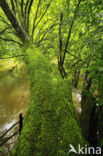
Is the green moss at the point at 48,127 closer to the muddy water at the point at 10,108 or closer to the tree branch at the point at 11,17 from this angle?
the tree branch at the point at 11,17

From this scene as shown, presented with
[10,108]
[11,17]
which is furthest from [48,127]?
[10,108]

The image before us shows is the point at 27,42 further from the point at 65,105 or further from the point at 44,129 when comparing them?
the point at 44,129

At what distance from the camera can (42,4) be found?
17.5 ft

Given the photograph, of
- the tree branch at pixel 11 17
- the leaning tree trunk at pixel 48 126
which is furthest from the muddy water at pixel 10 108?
the tree branch at pixel 11 17

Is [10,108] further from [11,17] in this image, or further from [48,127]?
[48,127]

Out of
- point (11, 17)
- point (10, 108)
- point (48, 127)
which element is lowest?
point (10, 108)

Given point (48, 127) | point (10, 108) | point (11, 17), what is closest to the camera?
point (48, 127)

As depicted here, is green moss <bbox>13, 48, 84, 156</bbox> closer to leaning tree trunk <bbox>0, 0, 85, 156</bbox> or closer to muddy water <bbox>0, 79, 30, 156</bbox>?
leaning tree trunk <bbox>0, 0, 85, 156</bbox>

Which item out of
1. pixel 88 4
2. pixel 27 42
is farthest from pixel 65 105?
pixel 27 42

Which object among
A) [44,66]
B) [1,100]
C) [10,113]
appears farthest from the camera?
[1,100]

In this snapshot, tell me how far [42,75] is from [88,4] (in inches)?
88.2

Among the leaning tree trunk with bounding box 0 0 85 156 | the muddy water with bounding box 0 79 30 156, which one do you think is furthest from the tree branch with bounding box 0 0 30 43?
the muddy water with bounding box 0 79 30 156

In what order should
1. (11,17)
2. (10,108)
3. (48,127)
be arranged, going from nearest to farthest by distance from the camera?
(48,127), (11,17), (10,108)

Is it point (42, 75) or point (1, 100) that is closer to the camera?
point (42, 75)
